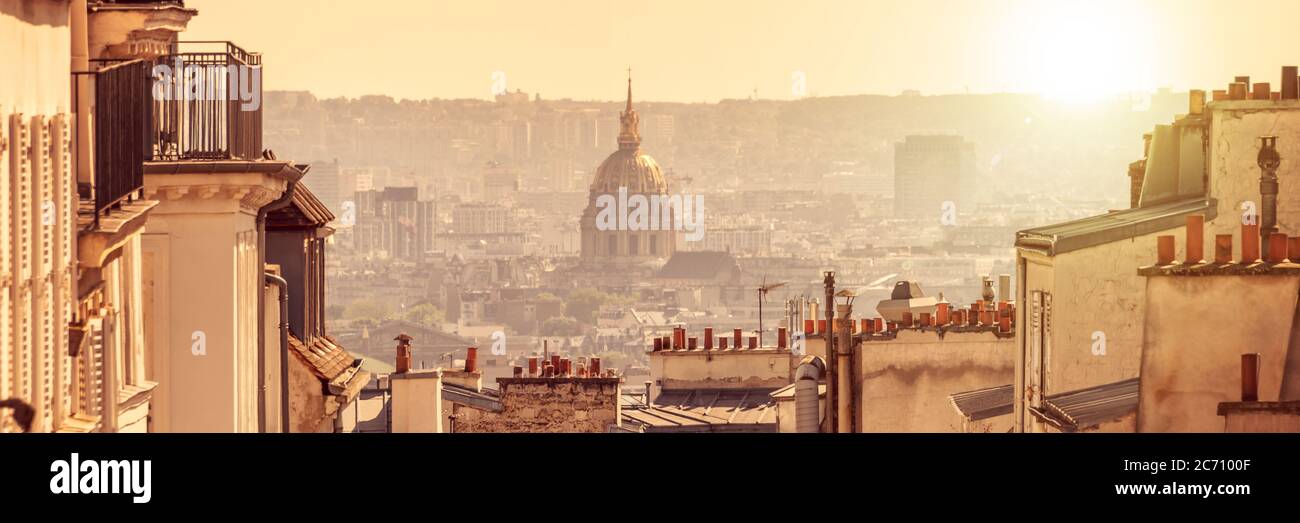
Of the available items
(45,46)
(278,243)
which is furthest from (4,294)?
(278,243)

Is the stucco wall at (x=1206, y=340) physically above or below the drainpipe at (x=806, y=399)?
above

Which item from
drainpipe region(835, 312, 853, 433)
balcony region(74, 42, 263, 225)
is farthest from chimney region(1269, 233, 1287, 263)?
drainpipe region(835, 312, 853, 433)

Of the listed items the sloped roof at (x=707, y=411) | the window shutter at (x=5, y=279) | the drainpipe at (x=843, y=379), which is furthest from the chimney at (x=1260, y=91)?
the sloped roof at (x=707, y=411)

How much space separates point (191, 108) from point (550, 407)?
15.2m

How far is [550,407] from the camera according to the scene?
31.1 m

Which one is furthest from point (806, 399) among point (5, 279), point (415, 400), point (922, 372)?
point (5, 279)

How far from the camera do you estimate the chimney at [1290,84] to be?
18484mm

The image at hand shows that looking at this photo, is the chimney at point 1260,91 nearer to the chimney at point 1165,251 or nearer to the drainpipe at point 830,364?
the chimney at point 1165,251

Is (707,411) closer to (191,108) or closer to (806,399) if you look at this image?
(806,399)

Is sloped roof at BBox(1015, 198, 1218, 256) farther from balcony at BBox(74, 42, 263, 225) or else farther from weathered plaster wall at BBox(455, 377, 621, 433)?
weathered plaster wall at BBox(455, 377, 621, 433)

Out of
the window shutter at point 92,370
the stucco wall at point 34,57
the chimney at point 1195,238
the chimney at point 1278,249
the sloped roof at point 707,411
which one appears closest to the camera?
the stucco wall at point 34,57

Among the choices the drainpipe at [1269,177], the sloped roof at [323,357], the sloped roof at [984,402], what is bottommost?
the sloped roof at [984,402]

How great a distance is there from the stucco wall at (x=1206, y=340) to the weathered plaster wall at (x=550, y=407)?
1560 cm
